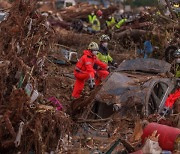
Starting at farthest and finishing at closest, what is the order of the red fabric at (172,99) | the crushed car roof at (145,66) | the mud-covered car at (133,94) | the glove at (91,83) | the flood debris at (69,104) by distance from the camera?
the crushed car roof at (145,66), the glove at (91,83), the red fabric at (172,99), the mud-covered car at (133,94), the flood debris at (69,104)

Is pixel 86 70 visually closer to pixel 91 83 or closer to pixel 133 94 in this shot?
pixel 91 83

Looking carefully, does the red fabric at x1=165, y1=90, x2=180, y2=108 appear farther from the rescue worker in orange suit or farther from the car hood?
the rescue worker in orange suit

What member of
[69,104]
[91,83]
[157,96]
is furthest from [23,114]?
[91,83]

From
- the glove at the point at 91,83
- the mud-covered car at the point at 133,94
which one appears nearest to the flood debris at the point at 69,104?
the mud-covered car at the point at 133,94

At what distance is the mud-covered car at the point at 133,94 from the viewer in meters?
8.34

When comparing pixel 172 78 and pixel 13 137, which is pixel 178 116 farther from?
pixel 13 137

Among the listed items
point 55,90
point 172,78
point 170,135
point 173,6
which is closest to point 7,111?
point 170,135

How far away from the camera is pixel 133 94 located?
8539mm

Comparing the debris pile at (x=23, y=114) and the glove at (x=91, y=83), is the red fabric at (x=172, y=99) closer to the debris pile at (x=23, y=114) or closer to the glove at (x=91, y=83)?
the glove at (x=91, y=83)

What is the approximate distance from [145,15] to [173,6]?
1.25 meters

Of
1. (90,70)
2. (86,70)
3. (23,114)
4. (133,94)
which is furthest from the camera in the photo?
(86,70)

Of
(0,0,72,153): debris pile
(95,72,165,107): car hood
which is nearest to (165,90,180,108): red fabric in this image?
(95,72,165,107): car hood

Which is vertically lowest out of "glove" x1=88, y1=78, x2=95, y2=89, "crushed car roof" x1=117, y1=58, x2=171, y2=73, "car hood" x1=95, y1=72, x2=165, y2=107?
"glove" x1=88, y1=78, x2=95, y2=89

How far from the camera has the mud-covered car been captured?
A: 27.4 ft
